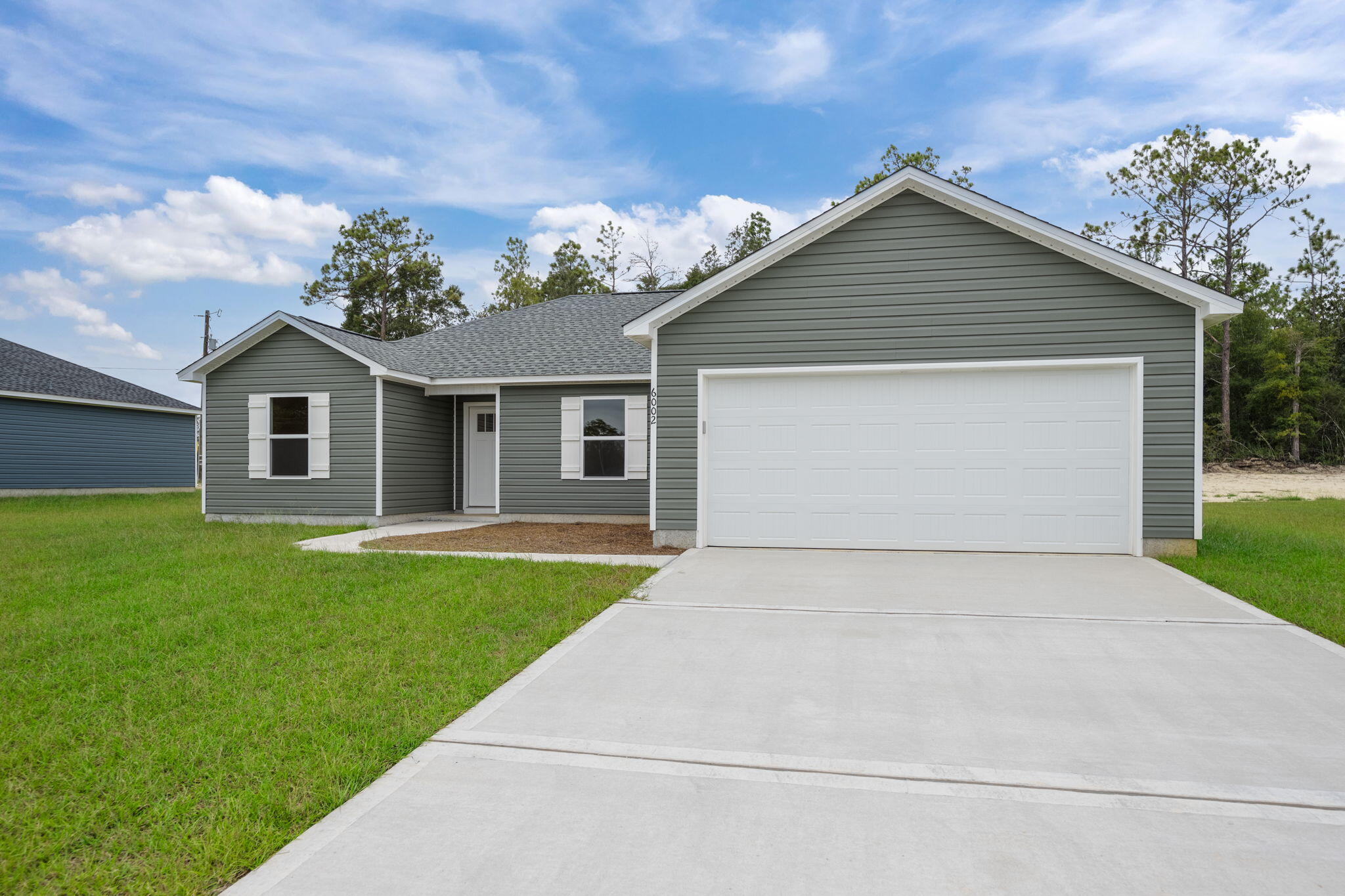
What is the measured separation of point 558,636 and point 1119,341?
23.5 feet

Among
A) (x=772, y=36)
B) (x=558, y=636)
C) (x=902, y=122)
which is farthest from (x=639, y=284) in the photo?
(x=558, y=636)

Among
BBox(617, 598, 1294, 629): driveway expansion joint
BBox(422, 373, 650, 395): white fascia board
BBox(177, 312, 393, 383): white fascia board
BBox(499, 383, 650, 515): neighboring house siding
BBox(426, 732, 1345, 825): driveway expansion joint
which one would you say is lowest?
BBox(426, 732, 1345, 825): driveway expansion joint

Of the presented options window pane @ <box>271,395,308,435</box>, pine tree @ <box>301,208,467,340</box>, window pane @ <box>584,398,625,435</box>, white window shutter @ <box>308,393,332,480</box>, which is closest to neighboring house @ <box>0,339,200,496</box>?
window pane @ <box>271,395,308,435</box>

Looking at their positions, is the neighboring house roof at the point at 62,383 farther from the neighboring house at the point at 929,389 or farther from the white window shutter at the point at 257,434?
the neighboring house at the point at 929,389

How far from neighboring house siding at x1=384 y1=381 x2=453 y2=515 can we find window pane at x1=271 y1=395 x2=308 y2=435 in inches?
64.2

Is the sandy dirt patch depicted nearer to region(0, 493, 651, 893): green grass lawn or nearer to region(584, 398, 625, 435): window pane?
region(584, 398, 625, 435): window pane

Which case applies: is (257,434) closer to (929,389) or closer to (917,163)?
(929,389)

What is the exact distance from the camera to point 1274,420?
2728 cm

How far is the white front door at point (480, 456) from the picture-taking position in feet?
47.2

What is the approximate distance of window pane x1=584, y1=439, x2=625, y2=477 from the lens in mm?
12789

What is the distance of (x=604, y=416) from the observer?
1290 centimetres

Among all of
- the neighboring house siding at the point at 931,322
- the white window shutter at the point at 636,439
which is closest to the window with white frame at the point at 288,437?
the white window shutter at the point at 636,439

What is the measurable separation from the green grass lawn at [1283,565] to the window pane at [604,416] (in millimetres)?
8071

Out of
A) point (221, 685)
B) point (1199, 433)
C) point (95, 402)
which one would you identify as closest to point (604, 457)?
point (1199, 433)
